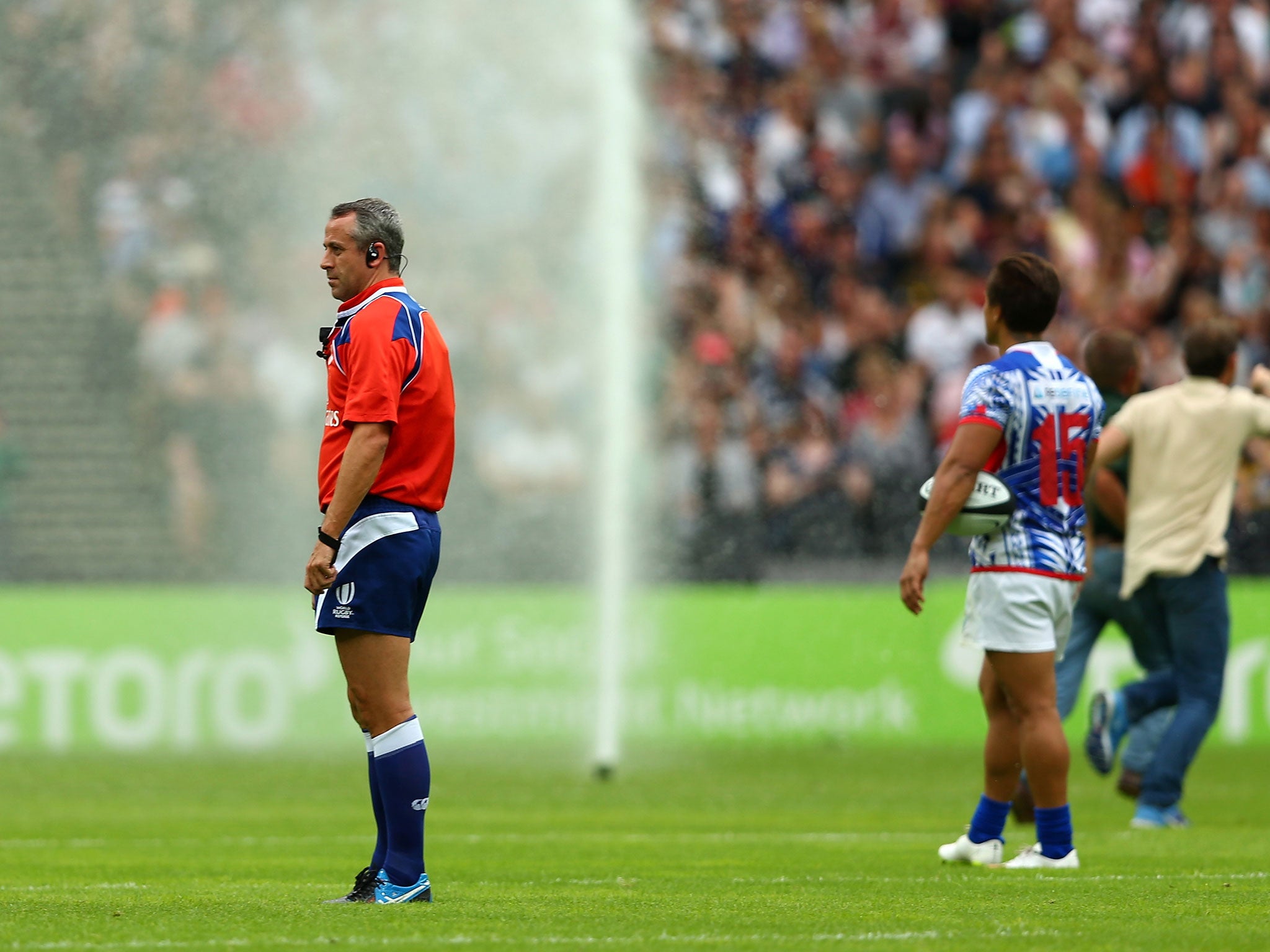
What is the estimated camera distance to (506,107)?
1952 cm

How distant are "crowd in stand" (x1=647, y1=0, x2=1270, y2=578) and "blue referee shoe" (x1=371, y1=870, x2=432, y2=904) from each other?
1009cm

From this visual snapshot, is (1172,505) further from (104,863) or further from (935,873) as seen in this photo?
(104,863)

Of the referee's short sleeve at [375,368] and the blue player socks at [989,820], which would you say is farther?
the blue player socks at [989,820]

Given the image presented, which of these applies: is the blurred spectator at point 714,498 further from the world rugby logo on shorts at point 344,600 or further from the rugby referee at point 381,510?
the world rugby logo on shorts at point 344,600

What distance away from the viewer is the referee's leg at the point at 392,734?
22.5 ft

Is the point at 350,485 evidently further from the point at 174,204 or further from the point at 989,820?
the point at 174,204

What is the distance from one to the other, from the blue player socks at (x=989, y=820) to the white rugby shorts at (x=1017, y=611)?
665mm

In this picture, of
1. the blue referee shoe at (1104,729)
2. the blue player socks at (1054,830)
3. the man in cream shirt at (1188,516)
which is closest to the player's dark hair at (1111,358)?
the man in cream shirt at (1188,516)

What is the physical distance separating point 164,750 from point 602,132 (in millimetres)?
5695

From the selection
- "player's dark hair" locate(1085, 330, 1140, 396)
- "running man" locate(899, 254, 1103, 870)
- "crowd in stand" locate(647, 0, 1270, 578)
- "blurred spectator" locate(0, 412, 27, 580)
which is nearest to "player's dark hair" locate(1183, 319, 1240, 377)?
"player's dark hair" locate(1085, 330, 1140, 396)

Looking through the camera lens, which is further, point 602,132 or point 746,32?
point 746,32

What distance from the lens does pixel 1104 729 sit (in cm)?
1091

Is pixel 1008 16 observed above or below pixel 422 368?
above

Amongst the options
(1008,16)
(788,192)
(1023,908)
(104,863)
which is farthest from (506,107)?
(1023,908)
